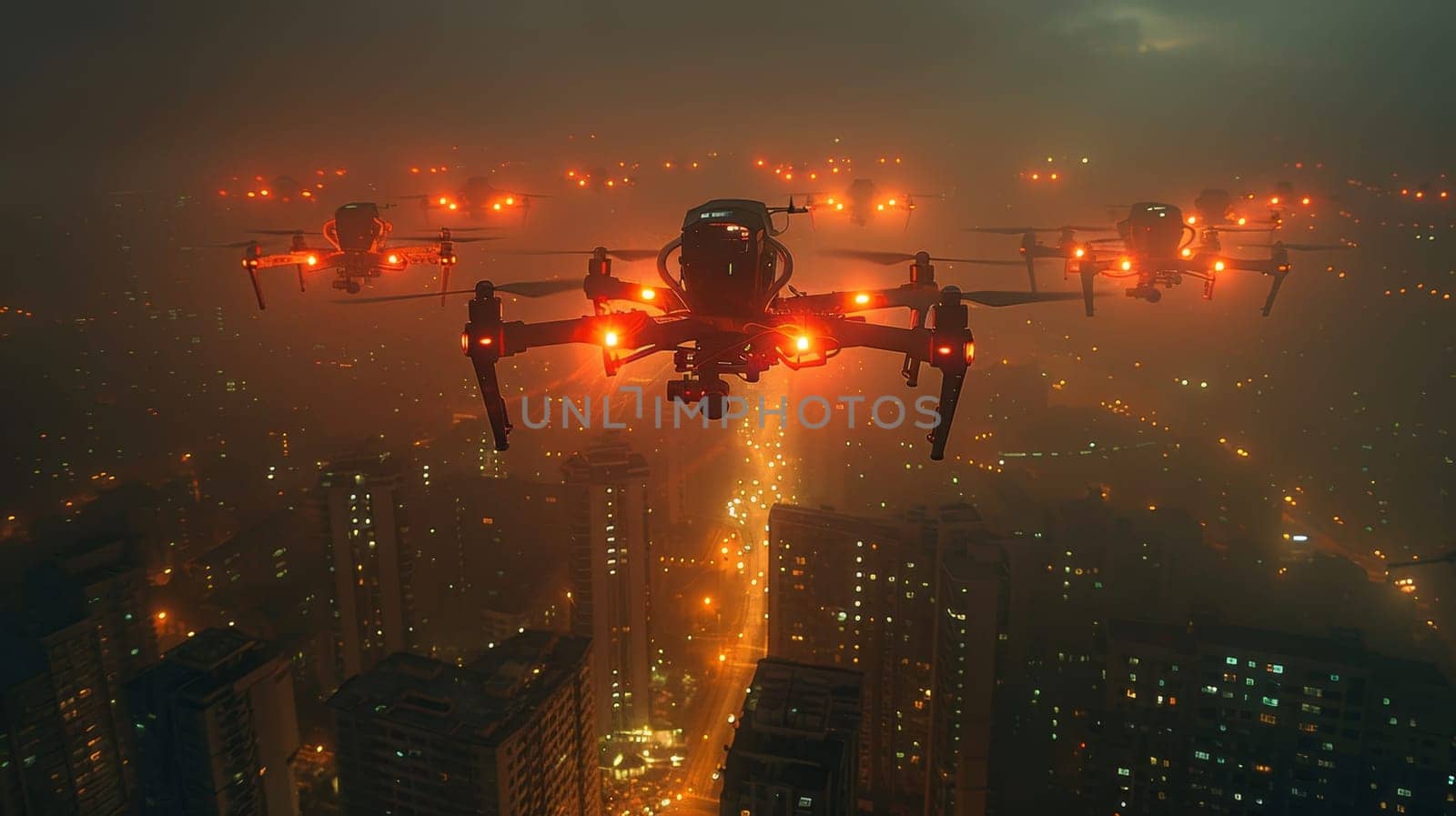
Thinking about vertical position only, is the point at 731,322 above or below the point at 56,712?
above

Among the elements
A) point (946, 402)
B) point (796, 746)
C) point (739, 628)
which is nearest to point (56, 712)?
point (796, 746)

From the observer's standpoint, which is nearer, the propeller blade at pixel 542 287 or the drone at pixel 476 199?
the propeller blade at pixel 542 287

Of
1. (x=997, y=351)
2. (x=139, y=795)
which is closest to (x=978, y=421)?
(x=997, y=351)

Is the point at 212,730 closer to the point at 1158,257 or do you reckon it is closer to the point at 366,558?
the point at 366,558

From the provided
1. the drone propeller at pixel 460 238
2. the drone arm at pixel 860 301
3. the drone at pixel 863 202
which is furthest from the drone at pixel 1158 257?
the drone propeller at pixel 460 238

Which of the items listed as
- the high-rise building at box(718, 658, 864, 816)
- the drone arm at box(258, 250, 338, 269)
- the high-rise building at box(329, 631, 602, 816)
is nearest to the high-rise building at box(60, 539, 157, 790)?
the high-rise building at box(329, 631, 602, 816)

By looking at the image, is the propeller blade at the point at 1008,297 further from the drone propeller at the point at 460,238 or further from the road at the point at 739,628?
the road at the point at 739,628

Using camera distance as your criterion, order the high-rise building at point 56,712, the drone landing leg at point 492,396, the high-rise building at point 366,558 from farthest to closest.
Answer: the high-rise building at point 366,558
the high-rise building at point 56,712
the drone landing leg at point 492,396
